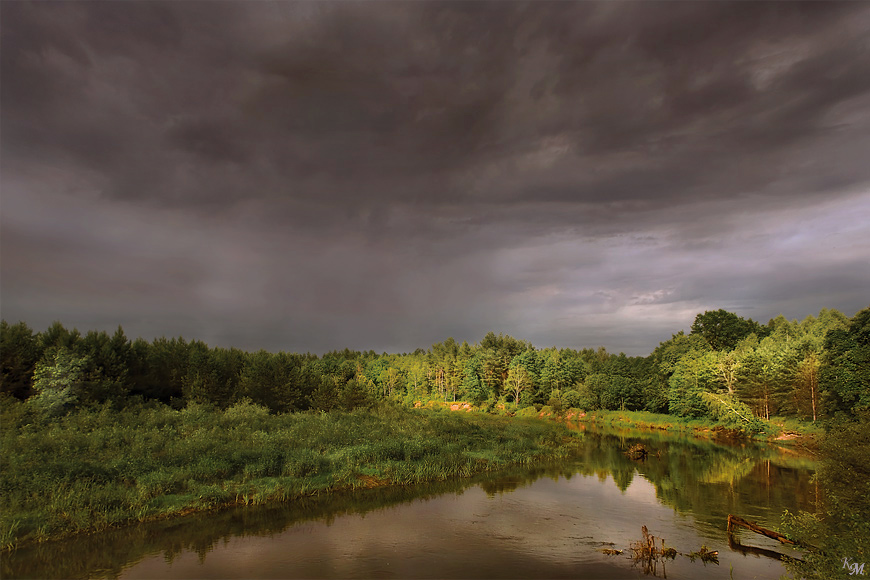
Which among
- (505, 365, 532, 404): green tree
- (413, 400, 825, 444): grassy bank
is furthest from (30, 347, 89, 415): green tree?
(505, 365, 532, 404): green tree

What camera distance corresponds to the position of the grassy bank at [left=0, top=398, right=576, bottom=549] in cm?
2177

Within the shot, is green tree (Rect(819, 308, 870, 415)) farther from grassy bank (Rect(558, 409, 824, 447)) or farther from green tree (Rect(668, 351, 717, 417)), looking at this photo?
green tree (Rect(668, 351, 717, 417))

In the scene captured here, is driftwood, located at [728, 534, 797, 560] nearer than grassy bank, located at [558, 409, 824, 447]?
Yes

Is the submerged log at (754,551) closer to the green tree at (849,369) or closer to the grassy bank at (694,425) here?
the green tree at (849,369)

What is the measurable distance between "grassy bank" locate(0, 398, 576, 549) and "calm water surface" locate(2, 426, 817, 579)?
1448 mm

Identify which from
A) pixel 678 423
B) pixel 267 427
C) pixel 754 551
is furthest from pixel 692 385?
pixel 267 427

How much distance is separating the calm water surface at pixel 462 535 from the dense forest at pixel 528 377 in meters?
13.9

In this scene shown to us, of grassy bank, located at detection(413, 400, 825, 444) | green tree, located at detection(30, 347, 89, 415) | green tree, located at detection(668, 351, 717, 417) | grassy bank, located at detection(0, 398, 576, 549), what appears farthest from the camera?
green tree, located at detection(668, 351, 717, 417)

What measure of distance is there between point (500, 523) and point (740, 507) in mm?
16238

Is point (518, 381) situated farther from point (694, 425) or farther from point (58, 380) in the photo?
point (58, 380)

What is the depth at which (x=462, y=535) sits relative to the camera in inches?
888

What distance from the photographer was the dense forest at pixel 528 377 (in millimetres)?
42188

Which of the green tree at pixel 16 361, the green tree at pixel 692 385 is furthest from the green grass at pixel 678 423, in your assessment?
the green tree at pixel 16 361

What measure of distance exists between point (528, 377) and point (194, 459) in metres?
83.4
